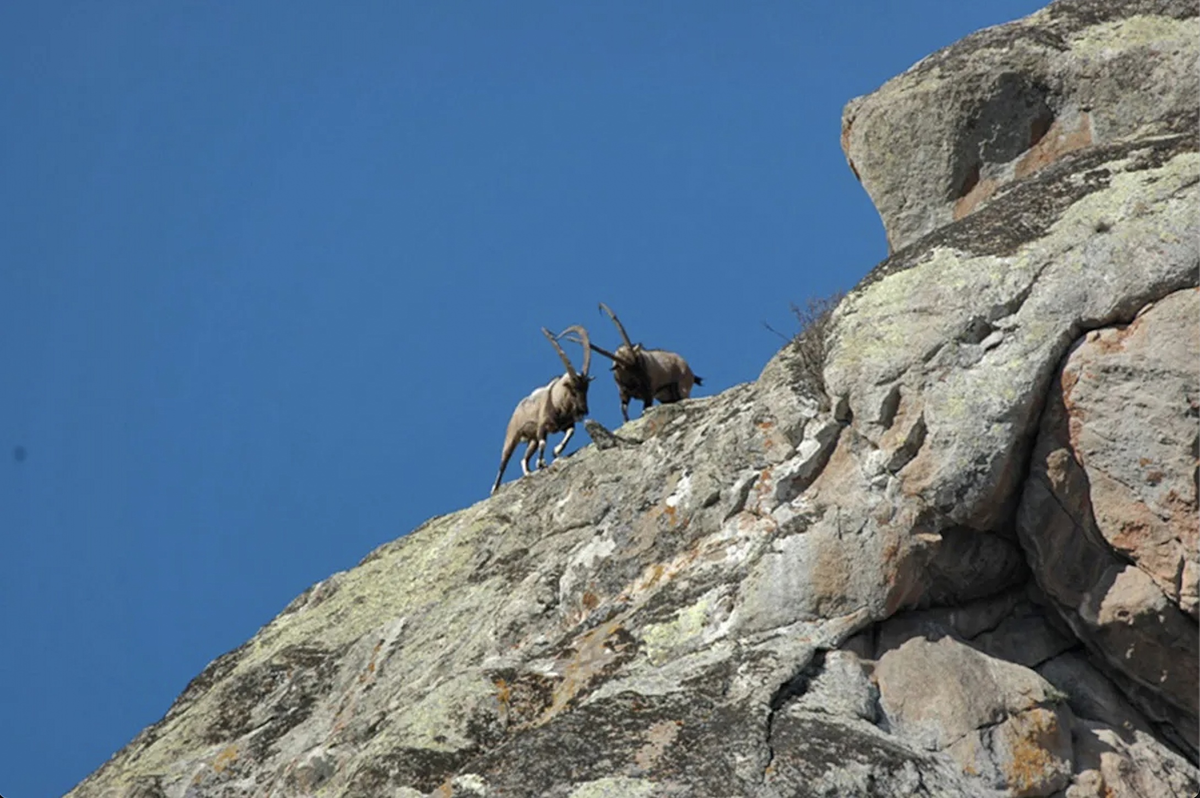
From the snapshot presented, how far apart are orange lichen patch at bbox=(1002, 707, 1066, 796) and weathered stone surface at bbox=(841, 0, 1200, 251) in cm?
536

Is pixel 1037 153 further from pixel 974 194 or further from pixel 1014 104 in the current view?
pixel 974 194

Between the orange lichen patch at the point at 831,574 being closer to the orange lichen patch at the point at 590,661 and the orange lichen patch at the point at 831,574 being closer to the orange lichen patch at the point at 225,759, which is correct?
the orange lichen patch at the point at 590,661

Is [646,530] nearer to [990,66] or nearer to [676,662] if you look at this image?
[676,662]

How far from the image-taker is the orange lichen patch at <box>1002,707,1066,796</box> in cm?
1060

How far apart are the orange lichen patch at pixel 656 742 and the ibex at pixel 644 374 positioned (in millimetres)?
13772

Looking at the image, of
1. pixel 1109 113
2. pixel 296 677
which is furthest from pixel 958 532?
pixel 296 677

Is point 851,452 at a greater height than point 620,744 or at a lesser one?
greater

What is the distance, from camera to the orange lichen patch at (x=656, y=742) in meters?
10.2

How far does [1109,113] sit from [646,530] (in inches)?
228

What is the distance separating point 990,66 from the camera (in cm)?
1509

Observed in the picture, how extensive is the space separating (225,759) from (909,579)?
621 cm

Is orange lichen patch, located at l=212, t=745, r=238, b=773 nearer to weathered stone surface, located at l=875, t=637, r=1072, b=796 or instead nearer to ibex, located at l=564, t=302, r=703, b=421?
weathered stone surface, located at l=875, t=637, r=1072, b=796

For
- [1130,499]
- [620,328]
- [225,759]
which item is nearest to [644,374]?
[620,328]

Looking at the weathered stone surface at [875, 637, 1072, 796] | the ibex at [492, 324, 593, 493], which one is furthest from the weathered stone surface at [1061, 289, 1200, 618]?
the ibex at [492, 324, 593, 493]
